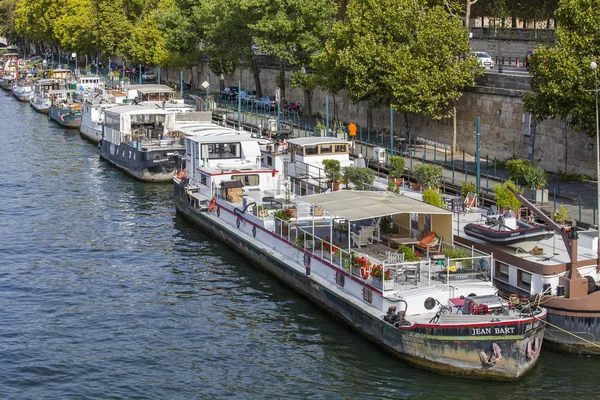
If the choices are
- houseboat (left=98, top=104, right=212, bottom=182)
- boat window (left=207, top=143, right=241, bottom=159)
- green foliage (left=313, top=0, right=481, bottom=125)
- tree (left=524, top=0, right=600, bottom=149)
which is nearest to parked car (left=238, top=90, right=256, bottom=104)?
houseboat (left=98, top=104, right=212, bottom=182)

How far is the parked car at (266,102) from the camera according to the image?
8750 cm

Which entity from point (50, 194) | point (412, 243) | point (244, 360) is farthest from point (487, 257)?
point (50, 194)

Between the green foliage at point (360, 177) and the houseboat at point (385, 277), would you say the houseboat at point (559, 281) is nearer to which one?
the houseboat at point (385, 277)

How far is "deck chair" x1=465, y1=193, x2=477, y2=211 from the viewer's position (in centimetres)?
4079

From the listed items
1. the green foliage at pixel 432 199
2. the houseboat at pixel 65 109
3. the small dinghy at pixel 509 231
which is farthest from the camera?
the houseboat at pixel 65 109

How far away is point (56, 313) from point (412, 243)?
1360 cm

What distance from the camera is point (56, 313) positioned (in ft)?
120

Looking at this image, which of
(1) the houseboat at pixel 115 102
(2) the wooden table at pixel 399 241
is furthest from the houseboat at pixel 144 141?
(2) the wooden table at pixel 399 241

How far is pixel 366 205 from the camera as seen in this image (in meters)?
34.6

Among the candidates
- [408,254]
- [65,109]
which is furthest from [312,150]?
[65,109]

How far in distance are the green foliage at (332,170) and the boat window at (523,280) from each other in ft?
47.3

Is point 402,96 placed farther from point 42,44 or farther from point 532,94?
point 42,44

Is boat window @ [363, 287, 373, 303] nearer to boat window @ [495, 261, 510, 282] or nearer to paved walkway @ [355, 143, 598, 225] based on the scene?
boat window @ [495, 261, 510, 282]

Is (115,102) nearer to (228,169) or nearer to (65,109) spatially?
(65,109)
